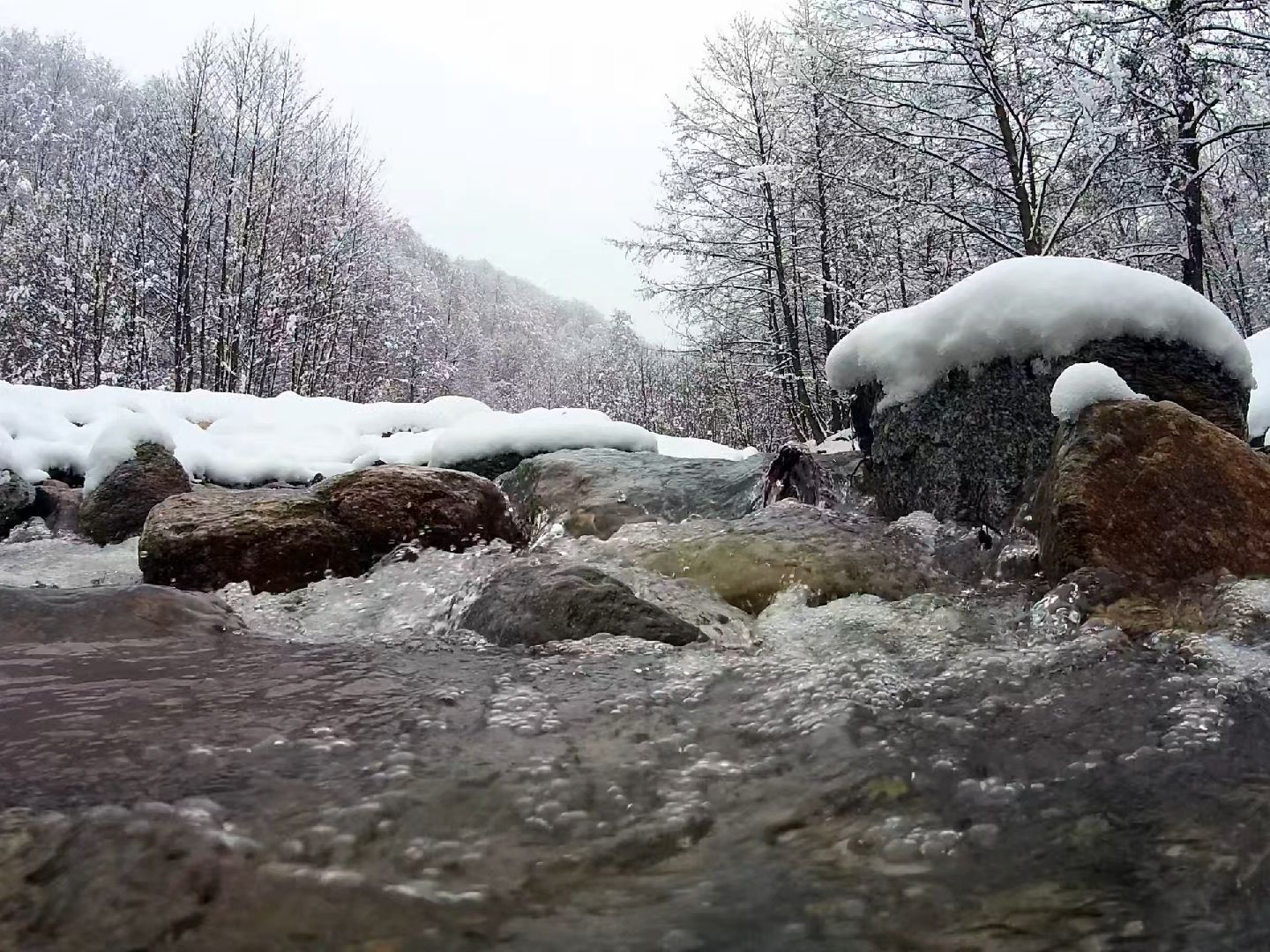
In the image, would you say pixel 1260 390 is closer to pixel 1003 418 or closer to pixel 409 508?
pixel 1003 418

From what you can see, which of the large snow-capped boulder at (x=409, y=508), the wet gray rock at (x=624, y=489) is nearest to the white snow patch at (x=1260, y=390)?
the wet gray rock at (x=624, y=489)

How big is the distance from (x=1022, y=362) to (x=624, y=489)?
2.70 meters

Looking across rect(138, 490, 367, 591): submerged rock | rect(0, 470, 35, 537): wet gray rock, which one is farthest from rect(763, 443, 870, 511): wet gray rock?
rect(0, 470, 35, 537): wet gray rock

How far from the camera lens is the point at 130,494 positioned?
5.91 m

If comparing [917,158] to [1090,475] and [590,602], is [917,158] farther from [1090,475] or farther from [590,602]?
[590,602]

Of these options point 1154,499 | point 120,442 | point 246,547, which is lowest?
point 246,547

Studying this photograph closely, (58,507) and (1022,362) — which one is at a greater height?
(1022,362)

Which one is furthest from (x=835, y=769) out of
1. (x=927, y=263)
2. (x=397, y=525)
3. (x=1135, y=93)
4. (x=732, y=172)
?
(x=732, y=172)

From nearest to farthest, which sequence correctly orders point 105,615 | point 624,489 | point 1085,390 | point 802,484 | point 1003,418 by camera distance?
point 105,615 → point 1085,390 → point 1003,418 → point 802,484 → point 624,489

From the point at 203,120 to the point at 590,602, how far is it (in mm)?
17596

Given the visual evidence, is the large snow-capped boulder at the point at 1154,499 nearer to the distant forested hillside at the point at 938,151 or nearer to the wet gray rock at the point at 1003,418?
the wet gray rock at the point at 1003,418

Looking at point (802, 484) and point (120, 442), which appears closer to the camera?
point (802, 484)

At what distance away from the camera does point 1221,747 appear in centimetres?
157

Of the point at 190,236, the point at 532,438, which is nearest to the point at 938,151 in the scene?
the point at 532,438
